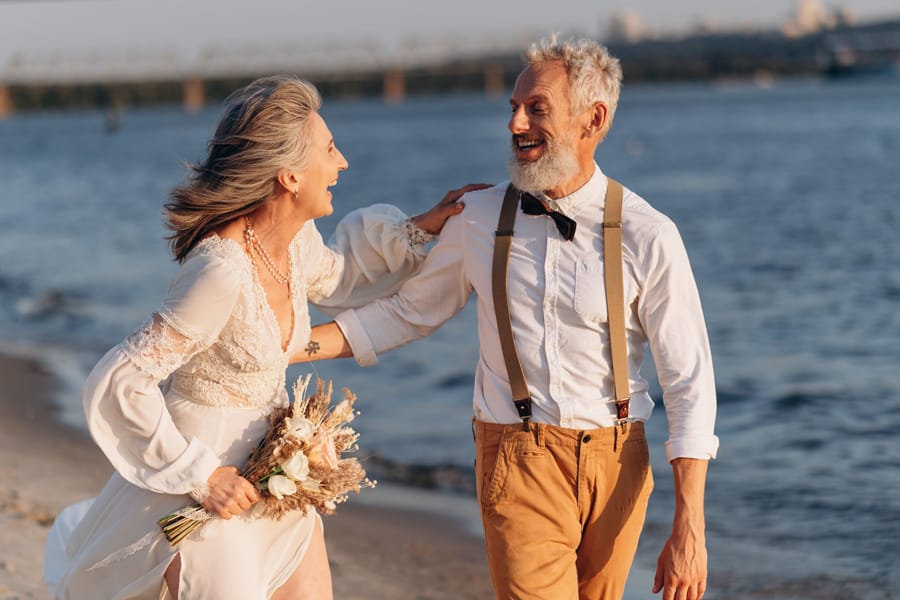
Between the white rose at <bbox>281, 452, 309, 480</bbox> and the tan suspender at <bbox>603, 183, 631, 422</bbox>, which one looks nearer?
the white rose at <bbox>281, 452, 309, 480</bbox>

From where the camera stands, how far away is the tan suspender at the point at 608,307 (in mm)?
3266

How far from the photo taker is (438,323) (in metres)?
3.76

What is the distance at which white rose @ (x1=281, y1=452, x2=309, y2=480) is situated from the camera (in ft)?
10.0

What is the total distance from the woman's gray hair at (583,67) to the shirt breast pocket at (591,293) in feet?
1.51

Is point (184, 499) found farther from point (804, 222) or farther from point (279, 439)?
point (804, 222)

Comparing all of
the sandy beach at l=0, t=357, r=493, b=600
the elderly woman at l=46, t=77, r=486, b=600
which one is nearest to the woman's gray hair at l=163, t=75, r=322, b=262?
the elderly woman at l=46, t=77, r=486, b=600

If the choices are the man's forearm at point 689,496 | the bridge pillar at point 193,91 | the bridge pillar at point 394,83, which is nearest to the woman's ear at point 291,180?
the man's forearm at point 689,496

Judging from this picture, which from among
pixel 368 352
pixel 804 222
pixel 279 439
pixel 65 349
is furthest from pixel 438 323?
pixel 804 222

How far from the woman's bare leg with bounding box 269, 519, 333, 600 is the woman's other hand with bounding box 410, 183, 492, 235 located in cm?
95

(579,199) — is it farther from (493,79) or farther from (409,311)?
(493,79)

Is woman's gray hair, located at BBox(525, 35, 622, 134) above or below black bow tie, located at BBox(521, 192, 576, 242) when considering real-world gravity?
above

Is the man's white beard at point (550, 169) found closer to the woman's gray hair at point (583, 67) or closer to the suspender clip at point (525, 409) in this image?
the woman's gray hair at point (583, 67)

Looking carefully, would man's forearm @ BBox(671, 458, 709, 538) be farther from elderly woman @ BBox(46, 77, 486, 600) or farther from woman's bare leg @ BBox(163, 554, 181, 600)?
woman's bare leg @ BBox(163, 554, 181, 600)

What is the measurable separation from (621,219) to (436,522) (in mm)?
4448
